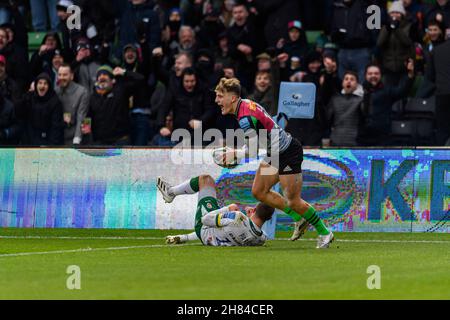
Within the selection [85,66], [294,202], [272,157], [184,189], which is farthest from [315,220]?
[85,66]

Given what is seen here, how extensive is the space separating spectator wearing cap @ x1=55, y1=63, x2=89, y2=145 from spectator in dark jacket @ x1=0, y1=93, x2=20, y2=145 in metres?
1.06

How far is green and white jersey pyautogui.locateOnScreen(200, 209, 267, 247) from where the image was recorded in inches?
638

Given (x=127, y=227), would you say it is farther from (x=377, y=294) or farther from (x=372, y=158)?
(x=377, y=294)

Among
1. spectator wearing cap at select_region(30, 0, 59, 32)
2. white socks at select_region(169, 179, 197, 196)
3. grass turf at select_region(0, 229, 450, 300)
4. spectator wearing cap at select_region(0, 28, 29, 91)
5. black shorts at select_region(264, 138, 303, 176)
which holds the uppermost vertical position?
spectator wearing cap at select_region(30, 0, 59, 32)

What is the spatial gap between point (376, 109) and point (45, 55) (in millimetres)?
7680

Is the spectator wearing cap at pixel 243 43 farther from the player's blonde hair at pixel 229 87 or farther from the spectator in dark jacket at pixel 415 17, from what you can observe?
the player's blonde hair at pixel 229 87

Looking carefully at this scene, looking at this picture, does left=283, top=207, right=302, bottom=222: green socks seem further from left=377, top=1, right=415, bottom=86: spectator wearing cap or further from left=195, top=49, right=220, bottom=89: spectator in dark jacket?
left=195, top=49, right=220, bottom=89: spectator in dark jacket

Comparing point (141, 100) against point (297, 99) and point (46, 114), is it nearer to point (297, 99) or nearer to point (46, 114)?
point (46, 114)

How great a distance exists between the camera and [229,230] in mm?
16422

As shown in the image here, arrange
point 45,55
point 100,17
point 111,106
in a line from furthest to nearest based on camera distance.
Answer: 1. point 100,17
2. point 45,55
3. point 111,106

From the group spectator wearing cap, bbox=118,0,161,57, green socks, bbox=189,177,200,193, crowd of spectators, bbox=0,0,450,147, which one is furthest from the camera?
spectator wearing cap, bbox=118,0,161,57

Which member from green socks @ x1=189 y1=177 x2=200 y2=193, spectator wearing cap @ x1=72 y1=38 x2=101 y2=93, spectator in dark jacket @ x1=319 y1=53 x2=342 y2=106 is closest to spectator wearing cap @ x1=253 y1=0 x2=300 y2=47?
spectator in dark jacket @ x1=319 y1=53 x2=342 y2=106

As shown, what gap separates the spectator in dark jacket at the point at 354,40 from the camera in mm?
23812

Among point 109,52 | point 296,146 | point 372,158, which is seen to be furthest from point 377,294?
point 109,52
